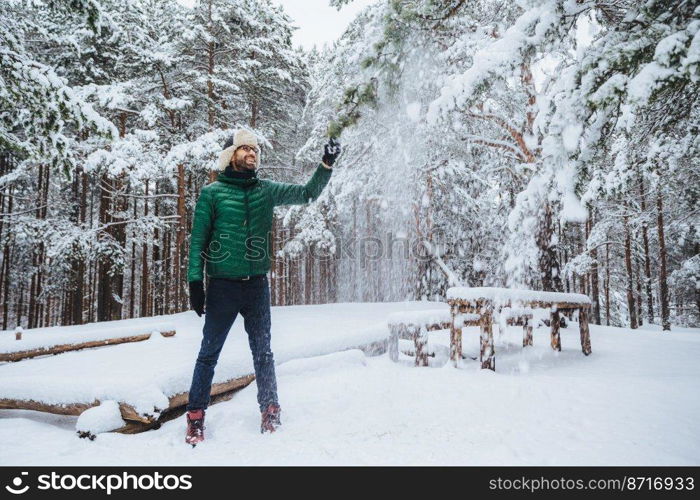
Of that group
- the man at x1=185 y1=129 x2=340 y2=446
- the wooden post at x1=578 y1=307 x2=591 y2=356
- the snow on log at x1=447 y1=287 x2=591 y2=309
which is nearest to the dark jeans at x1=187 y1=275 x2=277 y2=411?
the man at x1=185 y1=129 x2=340 y2=446

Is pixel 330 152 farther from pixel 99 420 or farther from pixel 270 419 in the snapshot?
pixel 99 420

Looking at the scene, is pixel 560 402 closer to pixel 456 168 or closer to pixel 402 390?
pixel 402 390

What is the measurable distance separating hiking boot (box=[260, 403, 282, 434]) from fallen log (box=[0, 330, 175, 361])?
552 cm

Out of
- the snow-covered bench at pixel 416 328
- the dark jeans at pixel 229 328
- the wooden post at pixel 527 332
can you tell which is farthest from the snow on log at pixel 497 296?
the dark jeans at pixel 229 328

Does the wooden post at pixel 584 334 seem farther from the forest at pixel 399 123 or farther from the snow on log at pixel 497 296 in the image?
the snow on log at pixel 497 296

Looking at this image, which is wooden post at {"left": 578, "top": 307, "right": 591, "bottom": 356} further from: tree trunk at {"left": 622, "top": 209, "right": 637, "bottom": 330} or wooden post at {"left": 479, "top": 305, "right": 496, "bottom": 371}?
tree trunk at {"left": 622, "top": 209, "right": 637, "bottom": 330}

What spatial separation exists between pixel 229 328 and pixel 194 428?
74cm

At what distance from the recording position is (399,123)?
8.41 metres

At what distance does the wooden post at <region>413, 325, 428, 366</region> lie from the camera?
16.6ft

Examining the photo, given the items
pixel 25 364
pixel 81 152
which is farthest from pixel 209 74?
pixel 25 364

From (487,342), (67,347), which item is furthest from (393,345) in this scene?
(67,347)

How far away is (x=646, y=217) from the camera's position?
14.8 m

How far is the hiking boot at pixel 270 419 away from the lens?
2.90 meters
